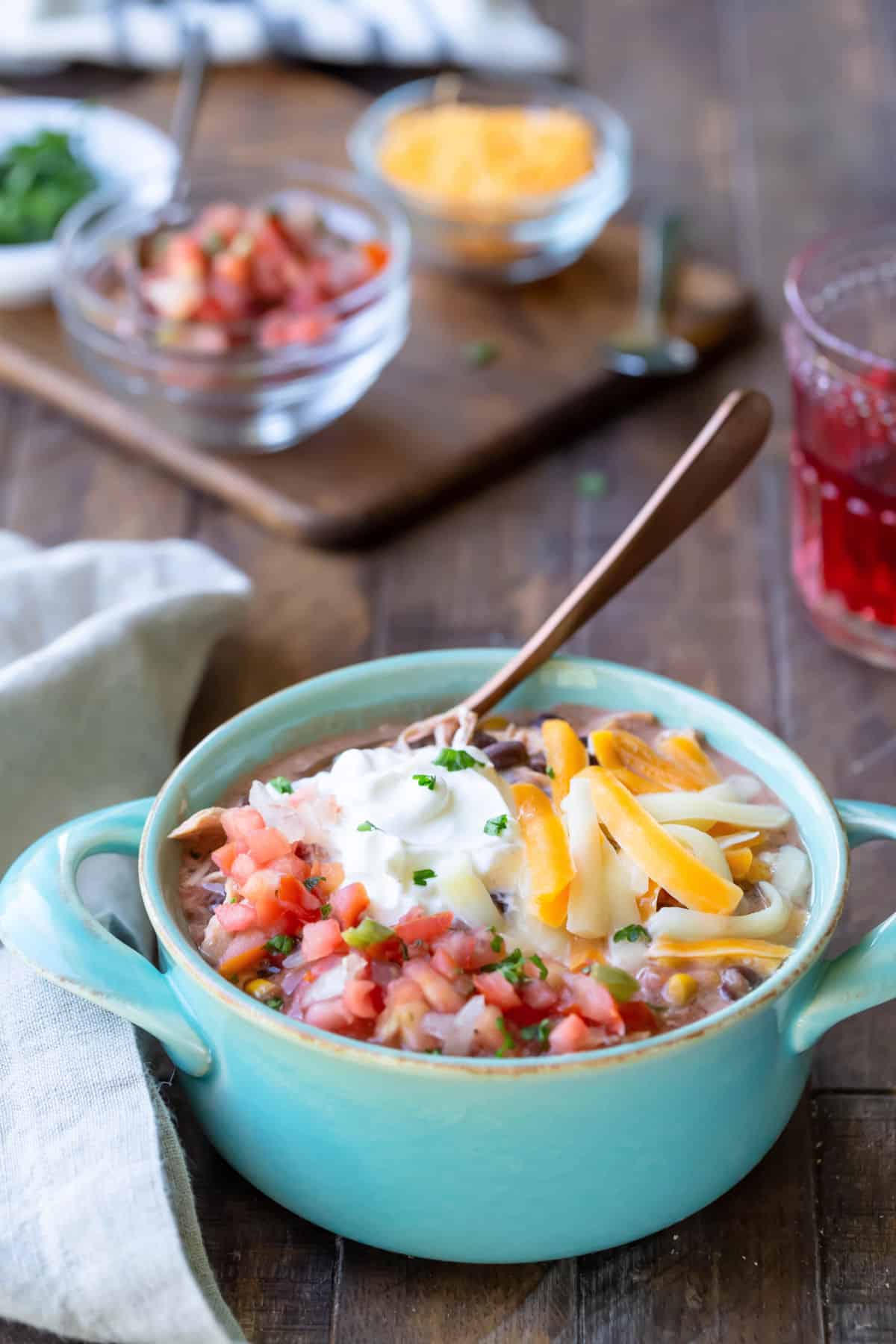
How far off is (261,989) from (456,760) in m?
0.42

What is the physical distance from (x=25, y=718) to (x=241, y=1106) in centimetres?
Answer: 81

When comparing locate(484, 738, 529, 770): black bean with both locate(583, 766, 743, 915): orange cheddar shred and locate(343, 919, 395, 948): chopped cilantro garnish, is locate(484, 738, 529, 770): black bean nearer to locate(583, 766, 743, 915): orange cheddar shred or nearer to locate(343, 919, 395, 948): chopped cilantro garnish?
locate(583, 766, 743, 915): orange cheddar shred

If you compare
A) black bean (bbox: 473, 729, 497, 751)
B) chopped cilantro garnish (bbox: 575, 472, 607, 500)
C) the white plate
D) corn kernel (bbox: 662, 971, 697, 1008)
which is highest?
corn kernel (bbox: 662, 971, 697, 1008)

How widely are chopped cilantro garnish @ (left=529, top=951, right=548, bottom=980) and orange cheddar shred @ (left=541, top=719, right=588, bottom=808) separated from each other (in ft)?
0.95

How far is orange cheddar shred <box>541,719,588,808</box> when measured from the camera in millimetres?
2152

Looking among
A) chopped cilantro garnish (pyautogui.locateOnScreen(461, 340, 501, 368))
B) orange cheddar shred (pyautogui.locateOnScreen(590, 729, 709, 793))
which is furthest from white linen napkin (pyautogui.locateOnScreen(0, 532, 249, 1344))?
chopped cilantro garnish (pyautogui.locateOnScreen(461, 340, 501, 368))

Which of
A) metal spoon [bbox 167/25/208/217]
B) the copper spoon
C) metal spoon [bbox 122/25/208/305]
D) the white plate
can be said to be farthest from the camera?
the white plate

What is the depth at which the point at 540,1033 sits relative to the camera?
179 cm

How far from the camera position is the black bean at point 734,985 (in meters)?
1.85

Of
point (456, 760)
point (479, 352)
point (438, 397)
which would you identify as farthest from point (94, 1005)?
point (479, 352)

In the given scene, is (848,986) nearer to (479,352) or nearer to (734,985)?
(734,985)

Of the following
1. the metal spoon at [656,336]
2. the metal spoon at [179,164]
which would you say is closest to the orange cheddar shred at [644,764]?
the metal spoon at [656,336]

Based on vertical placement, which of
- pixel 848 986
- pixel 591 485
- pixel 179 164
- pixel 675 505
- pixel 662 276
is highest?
pixel 675 505

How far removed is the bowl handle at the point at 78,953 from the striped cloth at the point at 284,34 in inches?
141
